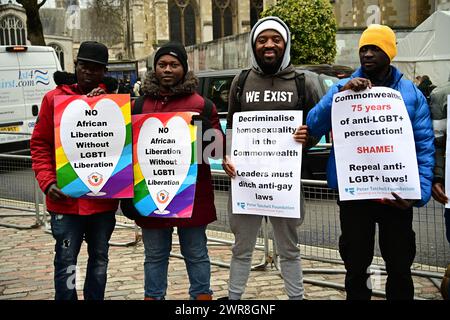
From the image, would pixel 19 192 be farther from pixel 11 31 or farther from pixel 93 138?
pixel 11 31

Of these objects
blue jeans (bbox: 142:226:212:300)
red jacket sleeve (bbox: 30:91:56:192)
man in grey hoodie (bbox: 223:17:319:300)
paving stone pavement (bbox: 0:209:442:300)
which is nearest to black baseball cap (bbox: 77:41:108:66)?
red jacket sleeve (bbox: 30:91:56:192)

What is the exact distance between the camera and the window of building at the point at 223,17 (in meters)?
58.2

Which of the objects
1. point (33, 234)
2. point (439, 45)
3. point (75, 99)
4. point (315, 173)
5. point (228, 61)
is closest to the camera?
point (75, 99)

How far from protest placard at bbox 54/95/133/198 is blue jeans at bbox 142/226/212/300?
14.9 inches

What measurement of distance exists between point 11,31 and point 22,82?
126 ft

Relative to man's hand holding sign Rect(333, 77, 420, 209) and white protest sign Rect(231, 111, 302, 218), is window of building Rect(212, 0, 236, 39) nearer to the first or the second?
white protest sign Rect(231, 111, 302, 218)

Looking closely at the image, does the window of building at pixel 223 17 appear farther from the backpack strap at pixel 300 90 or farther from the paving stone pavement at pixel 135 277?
the backpack strap at pixel 300 90

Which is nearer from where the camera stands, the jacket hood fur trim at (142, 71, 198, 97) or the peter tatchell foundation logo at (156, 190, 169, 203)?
the jacket hood fur trim at (142, 71, 198, 97)

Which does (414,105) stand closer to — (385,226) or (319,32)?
(385,226)

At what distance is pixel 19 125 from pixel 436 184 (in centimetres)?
1146

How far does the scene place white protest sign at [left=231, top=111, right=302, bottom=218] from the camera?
416 cm

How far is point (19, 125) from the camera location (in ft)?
44.3

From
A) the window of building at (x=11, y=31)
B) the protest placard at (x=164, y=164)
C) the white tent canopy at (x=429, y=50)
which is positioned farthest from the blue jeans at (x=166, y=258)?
the window of building at (x=11, y=31)
